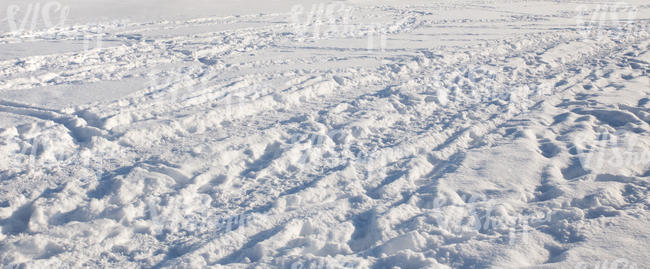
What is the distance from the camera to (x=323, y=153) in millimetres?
4492

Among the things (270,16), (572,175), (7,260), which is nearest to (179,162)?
(7,260)

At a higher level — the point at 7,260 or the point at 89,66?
the point at 89,66

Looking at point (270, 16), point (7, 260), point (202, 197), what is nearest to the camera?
point (7, 260)

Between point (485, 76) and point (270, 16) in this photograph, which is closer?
point (485, 76)

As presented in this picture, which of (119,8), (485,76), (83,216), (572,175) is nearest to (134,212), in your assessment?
(83,216)

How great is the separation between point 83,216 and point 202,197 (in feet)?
2.78

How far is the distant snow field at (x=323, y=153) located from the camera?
318cm

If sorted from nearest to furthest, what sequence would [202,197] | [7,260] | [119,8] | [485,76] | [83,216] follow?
[7,260] < [83,216] < [202,197] < [485,76] < [119,8]

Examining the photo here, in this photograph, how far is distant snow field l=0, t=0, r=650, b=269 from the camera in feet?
10.4

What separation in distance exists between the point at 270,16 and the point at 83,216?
327 inches

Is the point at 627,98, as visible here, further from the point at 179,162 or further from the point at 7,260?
the point at 7,260

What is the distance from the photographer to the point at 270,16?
11047mm

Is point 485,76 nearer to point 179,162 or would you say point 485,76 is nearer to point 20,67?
point 179,162

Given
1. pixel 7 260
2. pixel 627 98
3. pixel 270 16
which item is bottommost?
pixel 7 260
